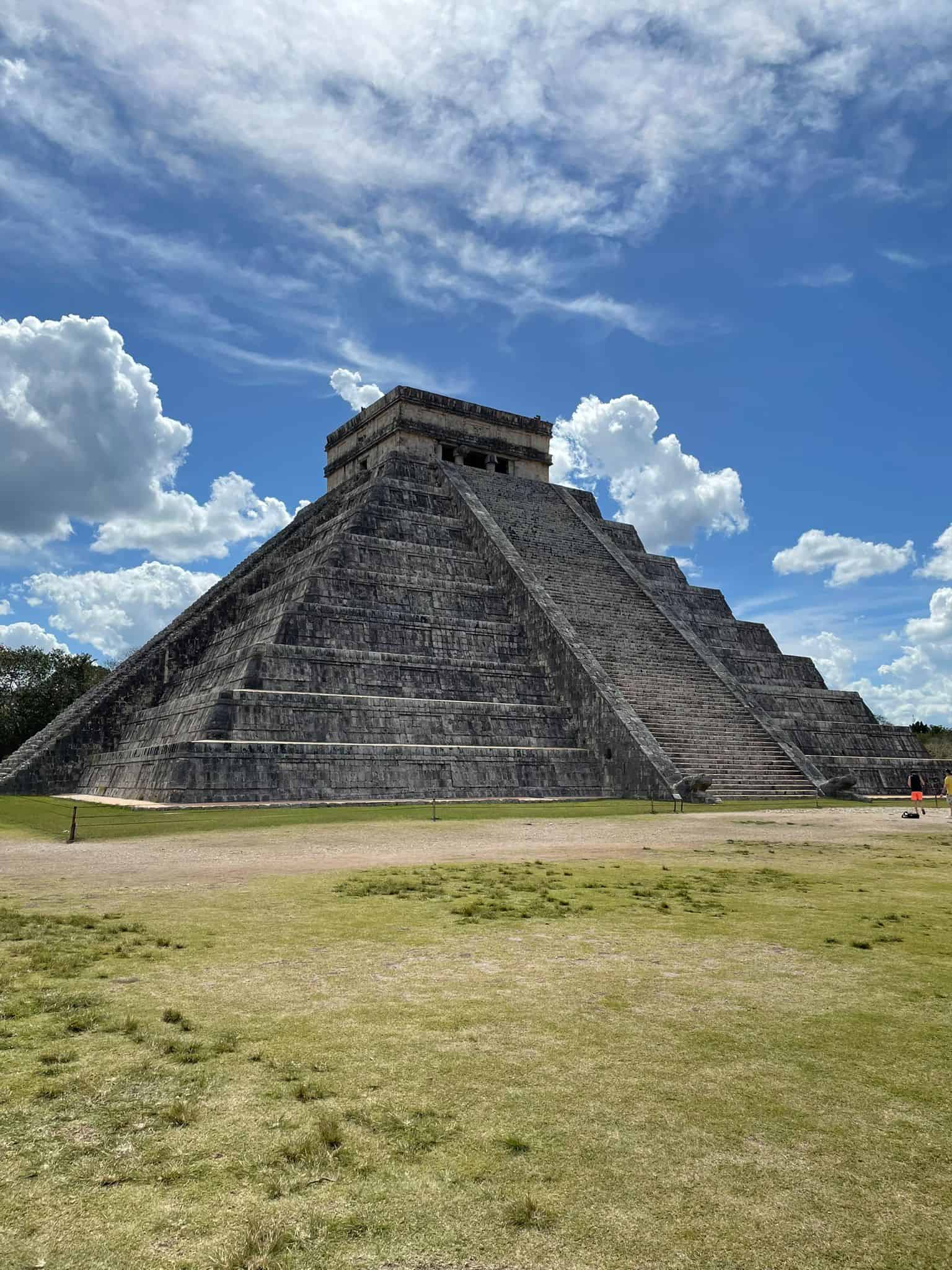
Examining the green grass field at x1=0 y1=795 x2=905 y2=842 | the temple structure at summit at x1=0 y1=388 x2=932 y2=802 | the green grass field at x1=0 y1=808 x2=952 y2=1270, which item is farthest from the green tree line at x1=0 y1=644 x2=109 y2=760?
the green grass field at x1=0 y1=808 x2=952 y2=1270

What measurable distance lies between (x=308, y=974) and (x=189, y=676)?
849 inches

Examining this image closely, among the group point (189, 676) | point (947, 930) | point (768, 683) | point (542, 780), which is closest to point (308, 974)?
point (947, 930)

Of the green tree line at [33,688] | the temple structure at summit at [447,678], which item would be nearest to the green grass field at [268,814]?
the temple structure at summit at [447,678]

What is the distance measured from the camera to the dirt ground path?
8719mm

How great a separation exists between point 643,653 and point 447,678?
7.08 m

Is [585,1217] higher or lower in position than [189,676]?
lower

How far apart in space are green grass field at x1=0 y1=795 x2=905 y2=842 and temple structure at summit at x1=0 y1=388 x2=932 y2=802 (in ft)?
3.35

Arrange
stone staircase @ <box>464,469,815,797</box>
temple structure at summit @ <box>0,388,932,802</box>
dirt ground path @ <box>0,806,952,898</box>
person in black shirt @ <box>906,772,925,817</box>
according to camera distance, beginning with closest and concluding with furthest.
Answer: dirt ground path @ <box>0,806,952,898</box>, person in black shirt @ <box>906,772,925,817</box>, temple structure at summit @ <box>0,388,932,802</box>, stone staircase @ <box>464,469,815,797</box>

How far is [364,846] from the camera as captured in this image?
1144 cm

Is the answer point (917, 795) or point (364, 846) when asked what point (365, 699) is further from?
point (917, 795)

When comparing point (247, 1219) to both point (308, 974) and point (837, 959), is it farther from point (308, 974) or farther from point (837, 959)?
point (837, 959)

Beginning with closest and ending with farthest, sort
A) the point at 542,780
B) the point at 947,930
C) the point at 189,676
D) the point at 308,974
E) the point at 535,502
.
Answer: the point at 308,974 → the point at 947,930 → the point at 542,780 → the point at 189,676 → the point at 535,502

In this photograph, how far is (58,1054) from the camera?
357 cm

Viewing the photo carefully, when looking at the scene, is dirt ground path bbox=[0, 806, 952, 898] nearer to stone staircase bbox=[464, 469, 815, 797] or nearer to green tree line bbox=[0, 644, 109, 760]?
stone staircase bbox=[464, 469, 815, 797]
